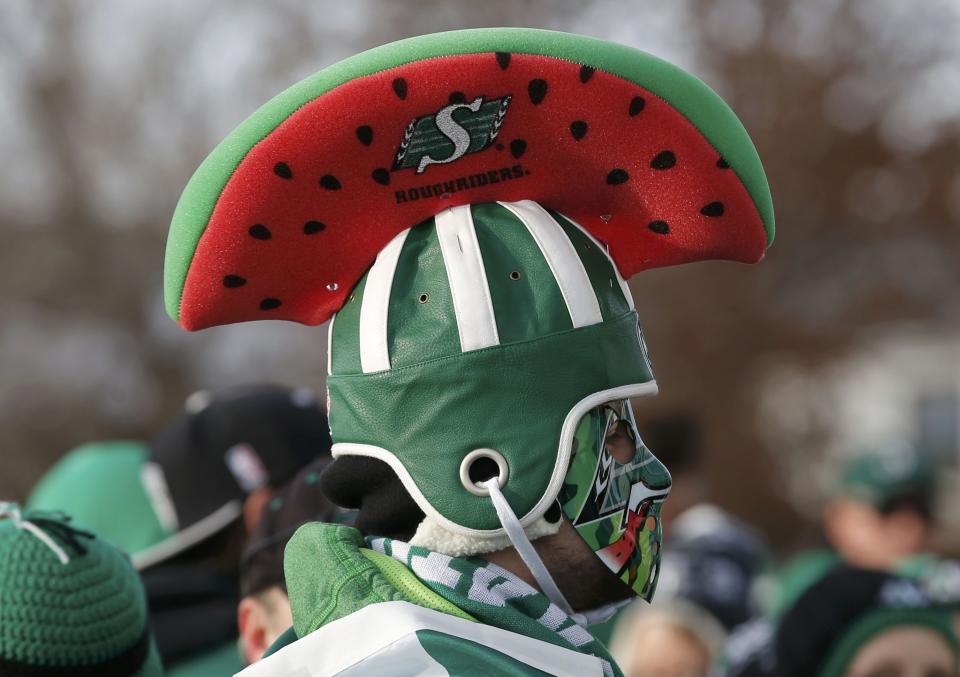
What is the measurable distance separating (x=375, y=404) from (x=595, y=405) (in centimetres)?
38

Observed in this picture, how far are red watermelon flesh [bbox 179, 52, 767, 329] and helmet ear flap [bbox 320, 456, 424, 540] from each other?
38cm

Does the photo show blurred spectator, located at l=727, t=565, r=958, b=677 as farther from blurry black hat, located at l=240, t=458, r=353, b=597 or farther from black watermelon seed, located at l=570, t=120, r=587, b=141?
black watermelon seed, located at l=570, t=120, r=587, b=141

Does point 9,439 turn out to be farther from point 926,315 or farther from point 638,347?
point 638,347

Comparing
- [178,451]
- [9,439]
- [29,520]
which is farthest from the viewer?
[9,439]

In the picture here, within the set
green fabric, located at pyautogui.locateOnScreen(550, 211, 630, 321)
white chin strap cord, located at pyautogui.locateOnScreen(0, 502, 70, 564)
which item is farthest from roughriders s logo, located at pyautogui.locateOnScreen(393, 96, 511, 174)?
white chin strap cord, located at pyautogui.locateOnScreen(0, 502, 70, 564)

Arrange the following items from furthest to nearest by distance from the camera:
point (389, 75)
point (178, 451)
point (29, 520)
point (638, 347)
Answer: point (178, 451), point (29, 520), point (638, 347), point (389, 75)

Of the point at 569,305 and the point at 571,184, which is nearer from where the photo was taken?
the point at 569,305

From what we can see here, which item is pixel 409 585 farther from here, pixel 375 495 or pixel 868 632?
pixel 868 632

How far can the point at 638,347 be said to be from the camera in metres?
2.17

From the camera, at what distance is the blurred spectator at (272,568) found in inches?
115

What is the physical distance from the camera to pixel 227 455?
160 inches

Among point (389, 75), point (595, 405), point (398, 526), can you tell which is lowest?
point (398, 526)

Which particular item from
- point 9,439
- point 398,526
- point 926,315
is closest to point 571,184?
point 398,526

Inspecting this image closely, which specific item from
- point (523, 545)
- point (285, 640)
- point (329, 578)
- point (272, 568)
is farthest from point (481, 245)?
point (272, 568)
